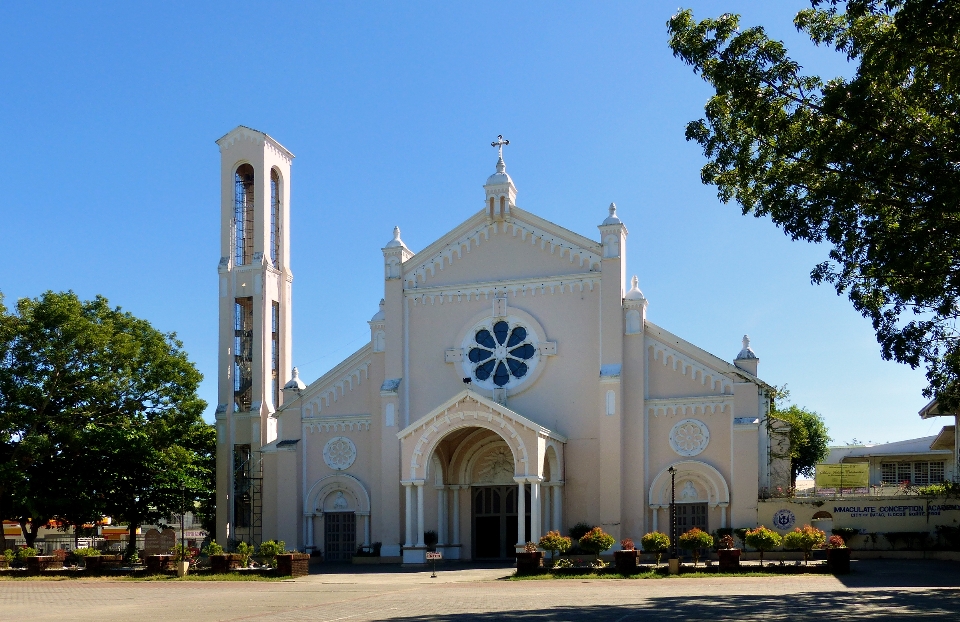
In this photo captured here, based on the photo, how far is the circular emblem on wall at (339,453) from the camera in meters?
40.0

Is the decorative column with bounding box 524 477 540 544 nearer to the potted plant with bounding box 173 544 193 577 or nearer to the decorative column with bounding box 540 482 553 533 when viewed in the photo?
the decorative column with bounding box 540 482 553 533

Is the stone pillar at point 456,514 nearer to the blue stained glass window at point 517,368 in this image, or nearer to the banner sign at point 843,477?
the blue stained glass window at point 517,368

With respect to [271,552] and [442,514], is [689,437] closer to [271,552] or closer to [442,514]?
[442,514]

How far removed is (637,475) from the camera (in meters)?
36.1

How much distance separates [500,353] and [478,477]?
4.68 meters

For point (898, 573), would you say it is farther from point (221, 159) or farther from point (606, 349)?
point (221, 159)

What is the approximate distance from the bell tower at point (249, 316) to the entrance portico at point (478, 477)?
786cm

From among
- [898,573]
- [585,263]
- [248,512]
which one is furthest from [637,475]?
[248,512]

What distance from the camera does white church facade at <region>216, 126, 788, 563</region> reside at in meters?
35.7

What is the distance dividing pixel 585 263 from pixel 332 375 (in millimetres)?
10723

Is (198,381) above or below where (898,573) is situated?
above

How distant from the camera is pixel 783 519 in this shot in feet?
113

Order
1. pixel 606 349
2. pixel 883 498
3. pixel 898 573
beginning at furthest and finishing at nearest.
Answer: pixel 606 349 < pixel 883 498 < pixel 898 573

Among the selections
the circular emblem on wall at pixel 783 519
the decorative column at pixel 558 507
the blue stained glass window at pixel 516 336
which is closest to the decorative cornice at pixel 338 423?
the blue stained glass window at pixel 516 336
